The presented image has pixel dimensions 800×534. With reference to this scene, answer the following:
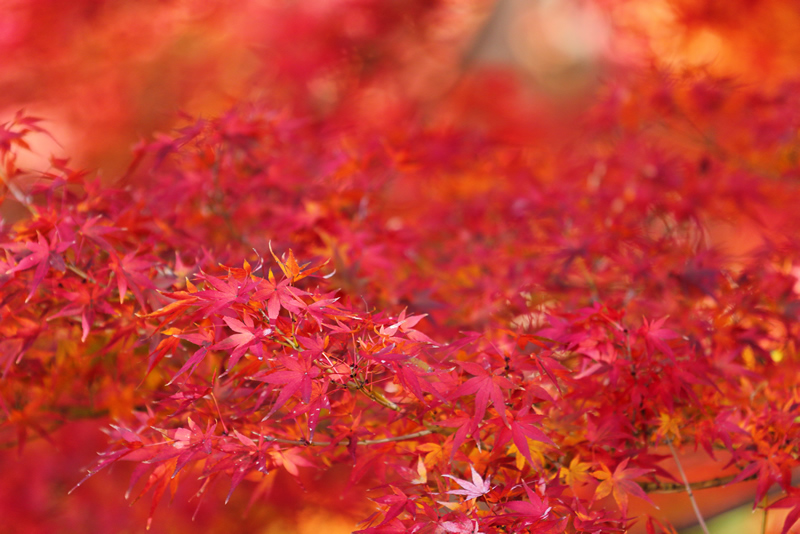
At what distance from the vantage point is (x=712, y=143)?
197 centimetres

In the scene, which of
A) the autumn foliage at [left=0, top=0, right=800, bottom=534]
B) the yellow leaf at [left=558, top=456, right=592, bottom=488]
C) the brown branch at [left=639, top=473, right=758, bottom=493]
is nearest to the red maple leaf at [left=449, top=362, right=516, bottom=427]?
the autumn foliage at [left=0, top=0, right=800, bottom=534]

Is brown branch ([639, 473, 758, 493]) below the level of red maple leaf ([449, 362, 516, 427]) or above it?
below

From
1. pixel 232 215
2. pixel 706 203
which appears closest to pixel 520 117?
pixel 706 203

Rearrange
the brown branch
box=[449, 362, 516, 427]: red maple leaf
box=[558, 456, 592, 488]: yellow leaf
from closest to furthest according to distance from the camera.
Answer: box=[449, 362, 516, 427]: red maple leaf
box=[558, 456, 592, 488]: yellow leaf
the brown branch

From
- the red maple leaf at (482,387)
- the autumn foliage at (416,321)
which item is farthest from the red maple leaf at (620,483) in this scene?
the red maple leaf at (482,387)

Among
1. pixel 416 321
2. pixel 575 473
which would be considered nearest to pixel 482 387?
pixel 416 321

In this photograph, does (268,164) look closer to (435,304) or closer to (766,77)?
(435,304)

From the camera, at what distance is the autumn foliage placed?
794 mm

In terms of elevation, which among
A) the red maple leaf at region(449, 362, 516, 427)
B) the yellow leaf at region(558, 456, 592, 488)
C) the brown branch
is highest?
the red maple leaf at region(449, 362, 516, 427)

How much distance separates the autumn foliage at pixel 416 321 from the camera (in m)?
0.79

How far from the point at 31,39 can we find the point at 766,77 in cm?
417

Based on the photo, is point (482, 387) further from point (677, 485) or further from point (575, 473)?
point (677, 485)

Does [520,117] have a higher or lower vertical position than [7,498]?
higher

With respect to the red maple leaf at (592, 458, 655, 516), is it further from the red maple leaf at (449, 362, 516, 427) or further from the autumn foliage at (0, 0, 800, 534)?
the red maple leaf at (449, 362, 516, 427)
